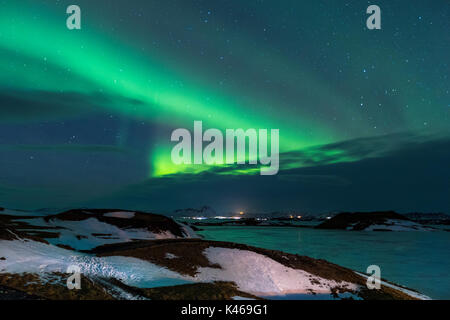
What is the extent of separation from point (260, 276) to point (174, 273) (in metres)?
5.67

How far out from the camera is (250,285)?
21.3 meters

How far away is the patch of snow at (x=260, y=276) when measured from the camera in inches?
839

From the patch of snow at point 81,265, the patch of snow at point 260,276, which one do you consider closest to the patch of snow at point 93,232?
the patch of snow at point 81,265

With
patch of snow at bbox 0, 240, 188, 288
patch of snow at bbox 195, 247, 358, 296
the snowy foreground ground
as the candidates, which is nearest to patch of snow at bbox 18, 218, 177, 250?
the snowy foreground ground

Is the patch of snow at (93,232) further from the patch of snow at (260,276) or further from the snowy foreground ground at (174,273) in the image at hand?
the patch of snow at (260,276)

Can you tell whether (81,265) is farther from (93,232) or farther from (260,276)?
(93,232)

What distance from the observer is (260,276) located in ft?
74.3

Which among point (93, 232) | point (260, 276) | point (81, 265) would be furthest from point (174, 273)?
point (93, 232)

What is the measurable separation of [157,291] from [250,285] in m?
7.08

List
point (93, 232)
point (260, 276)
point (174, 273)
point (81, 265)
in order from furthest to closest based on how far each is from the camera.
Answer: point (93, 232) → point (260, 276) → point (174, 273) → point (81, 265)

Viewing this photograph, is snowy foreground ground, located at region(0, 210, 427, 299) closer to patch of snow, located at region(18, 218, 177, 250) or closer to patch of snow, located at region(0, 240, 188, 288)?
patch of snow, located at region(0, 240, 188, 288)

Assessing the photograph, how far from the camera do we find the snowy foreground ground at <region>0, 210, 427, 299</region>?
15.4 meters

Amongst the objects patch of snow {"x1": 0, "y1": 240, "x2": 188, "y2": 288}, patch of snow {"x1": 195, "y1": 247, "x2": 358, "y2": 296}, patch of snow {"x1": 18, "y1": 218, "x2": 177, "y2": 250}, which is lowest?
patch of snow {"x1": 18, "y1": 218, "x2": 177, "y2": 250}
